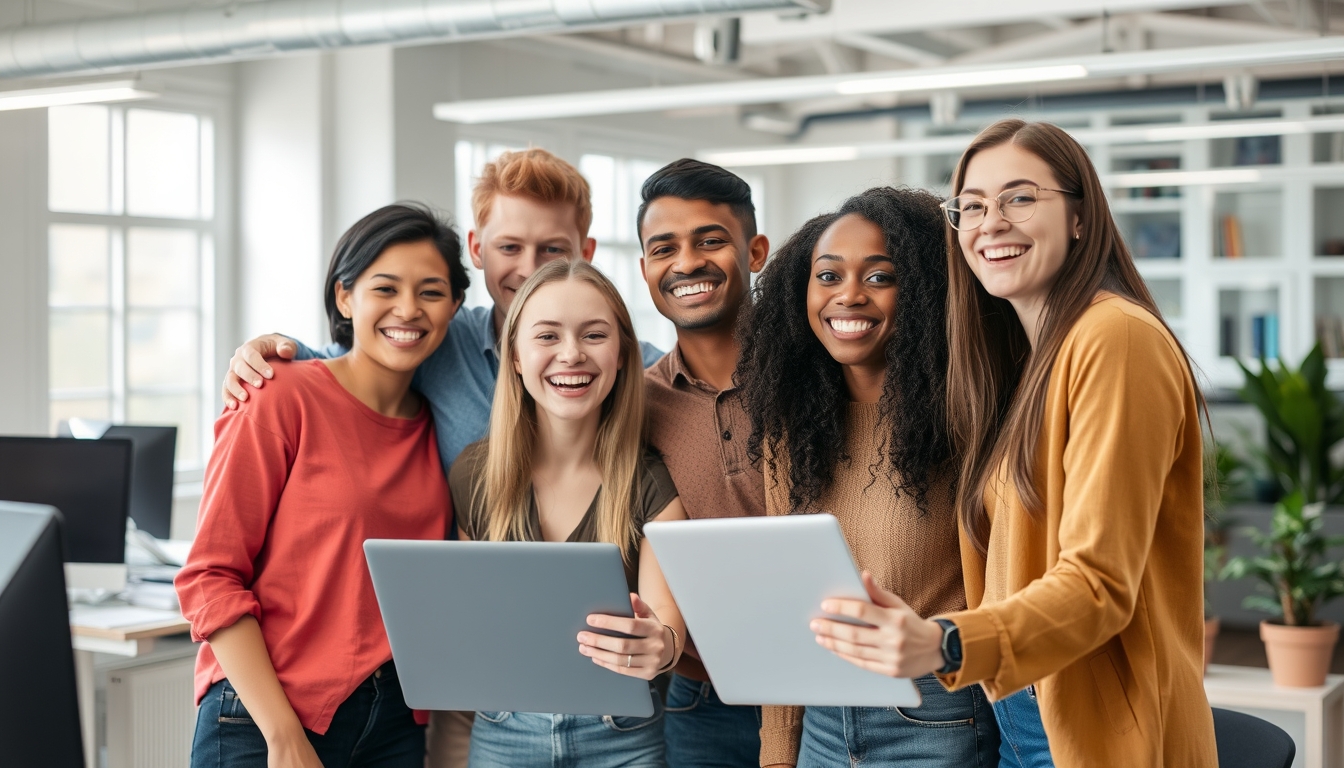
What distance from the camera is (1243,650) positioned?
6.43 m

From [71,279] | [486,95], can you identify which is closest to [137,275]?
[71,279]

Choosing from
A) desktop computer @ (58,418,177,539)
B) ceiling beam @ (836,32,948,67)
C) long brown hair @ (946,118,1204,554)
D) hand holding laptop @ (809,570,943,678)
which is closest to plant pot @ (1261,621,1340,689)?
long brown hair @ (946,118,1204,554)

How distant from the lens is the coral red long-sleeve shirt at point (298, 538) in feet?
6.25

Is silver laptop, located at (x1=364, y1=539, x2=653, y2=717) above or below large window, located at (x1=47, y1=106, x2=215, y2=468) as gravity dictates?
below

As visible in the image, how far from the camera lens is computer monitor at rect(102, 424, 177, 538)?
4086 mm

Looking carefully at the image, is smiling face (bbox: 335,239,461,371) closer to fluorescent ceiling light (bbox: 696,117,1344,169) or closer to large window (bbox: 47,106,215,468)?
fluorescent ceiling light (bbox: 696,117,1344,169)

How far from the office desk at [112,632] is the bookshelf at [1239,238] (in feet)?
22.0

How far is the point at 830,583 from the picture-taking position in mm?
1428

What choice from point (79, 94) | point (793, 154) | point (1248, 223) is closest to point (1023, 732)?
point (79, 94)

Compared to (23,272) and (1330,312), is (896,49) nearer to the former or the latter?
(1330,312)

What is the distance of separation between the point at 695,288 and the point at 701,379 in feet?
0.55

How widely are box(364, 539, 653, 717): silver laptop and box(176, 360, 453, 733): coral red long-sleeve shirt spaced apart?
0.66 feet

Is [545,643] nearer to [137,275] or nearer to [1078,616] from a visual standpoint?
[1078,616]

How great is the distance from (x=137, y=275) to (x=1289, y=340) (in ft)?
25.0
